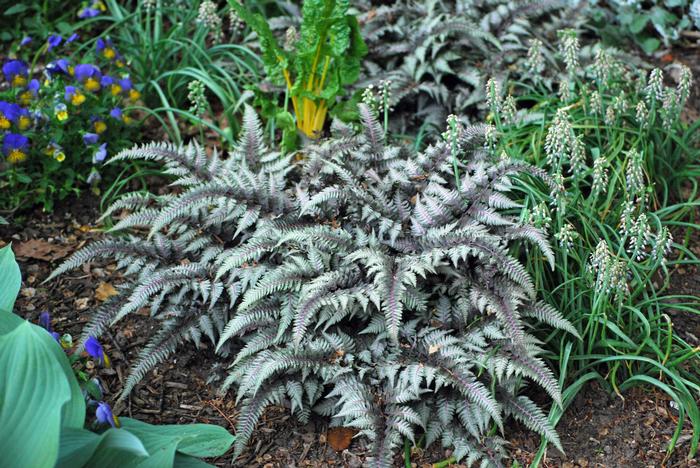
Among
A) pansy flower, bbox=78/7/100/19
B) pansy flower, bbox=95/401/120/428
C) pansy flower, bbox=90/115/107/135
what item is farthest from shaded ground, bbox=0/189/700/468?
pansy flower, bbox=78/7/100/19

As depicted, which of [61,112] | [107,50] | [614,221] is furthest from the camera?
[107,50]

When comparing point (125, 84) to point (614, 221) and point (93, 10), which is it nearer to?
point (93, 10)

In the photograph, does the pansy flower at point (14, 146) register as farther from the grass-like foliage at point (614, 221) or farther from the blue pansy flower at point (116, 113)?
the grass-like foliage at point (614, 221)

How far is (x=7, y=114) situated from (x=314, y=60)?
4.81 feet

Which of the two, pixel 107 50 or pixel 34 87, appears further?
pixel 107 50

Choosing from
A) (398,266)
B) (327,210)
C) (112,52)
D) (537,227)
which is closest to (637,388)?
(537,227)

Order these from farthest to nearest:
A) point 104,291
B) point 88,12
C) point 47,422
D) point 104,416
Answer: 1. point 88,12
2. point 104,291
3. point 104,416
4. point 47,422

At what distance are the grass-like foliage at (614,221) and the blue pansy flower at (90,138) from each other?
190 cm

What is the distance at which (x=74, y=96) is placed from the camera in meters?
3.82

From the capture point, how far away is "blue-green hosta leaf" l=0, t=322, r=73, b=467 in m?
2.06

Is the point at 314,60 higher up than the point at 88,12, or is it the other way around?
the point at 88,12

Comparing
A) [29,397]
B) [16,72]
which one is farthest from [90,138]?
[29,397]

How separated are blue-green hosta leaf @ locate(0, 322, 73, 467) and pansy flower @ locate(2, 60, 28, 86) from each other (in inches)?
84.7

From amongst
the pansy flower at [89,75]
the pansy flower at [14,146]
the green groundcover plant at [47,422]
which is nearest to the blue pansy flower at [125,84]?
the pansy flower at [89,75]
